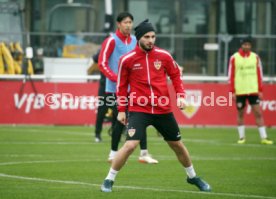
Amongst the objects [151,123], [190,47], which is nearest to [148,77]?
[151,123]

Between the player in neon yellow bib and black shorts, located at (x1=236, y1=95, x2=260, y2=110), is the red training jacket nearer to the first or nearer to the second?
the player in neon yellow bib

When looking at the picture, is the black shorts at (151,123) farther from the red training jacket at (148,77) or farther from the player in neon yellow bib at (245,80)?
the player in neon yellow bib at (245,80)

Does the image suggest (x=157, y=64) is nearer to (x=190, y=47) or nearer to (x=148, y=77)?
(x=148, y=77)

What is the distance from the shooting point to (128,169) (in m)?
15.7

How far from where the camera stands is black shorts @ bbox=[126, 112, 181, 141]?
12.8 m

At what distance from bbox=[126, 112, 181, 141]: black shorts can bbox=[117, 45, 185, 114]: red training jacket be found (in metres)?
0.07

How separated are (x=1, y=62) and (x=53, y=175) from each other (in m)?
15.1

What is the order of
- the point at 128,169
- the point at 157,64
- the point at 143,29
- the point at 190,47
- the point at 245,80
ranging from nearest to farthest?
the point at 143,29 → the point at 157,64 → the point at 128,169 → the point at 245,80 → the point at 190,47

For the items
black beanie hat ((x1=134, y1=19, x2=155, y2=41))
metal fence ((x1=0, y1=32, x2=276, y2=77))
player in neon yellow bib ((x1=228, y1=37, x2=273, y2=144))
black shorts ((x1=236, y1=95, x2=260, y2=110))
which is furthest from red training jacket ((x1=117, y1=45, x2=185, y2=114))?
metal fence ((x1=0, y1=32, x2=276, y2=77))

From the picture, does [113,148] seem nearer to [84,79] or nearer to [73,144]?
[73,144]

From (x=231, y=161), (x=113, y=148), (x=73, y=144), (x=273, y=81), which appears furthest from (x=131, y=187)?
(x=273, y=81)

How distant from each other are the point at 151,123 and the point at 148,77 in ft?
1.96

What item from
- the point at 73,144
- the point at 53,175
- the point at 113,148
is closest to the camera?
the point at 53,175

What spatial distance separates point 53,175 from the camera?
48.2ft
